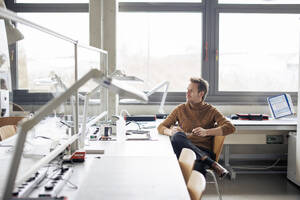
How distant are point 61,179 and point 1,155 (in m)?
0.53

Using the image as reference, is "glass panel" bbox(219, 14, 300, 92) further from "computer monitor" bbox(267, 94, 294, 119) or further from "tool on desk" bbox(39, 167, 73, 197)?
"tool on desk" bbox(39, 167, 73, 197)

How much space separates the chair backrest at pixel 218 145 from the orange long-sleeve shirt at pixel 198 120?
80mm

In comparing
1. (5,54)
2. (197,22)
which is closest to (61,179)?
(5,54)

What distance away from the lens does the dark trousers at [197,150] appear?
2691mm

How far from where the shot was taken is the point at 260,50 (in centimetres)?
424

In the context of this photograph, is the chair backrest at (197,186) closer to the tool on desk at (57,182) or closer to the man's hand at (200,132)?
the tool on desk at (57,182)

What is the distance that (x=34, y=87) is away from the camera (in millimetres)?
1848

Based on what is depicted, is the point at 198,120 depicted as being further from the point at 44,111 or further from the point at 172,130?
the point at 44,111

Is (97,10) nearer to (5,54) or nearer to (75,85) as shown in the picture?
(5,54)

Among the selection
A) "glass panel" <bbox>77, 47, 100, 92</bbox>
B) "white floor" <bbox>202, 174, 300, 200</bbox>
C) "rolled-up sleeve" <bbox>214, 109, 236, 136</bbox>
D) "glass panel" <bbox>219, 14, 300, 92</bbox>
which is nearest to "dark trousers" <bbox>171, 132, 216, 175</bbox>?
"rolled-up sleeve" <bbox>214, 109, 236, 136</bbox>

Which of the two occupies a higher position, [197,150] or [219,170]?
[197,150]

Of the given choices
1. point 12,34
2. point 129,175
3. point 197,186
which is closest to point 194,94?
point 129,175

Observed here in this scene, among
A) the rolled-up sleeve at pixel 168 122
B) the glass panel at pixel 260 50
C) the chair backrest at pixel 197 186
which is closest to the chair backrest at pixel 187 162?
the chair backrest at pixel 197 186

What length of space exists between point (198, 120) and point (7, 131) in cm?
165
